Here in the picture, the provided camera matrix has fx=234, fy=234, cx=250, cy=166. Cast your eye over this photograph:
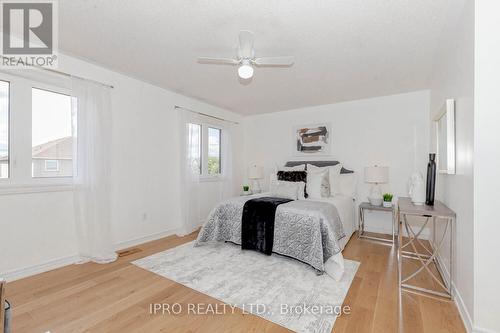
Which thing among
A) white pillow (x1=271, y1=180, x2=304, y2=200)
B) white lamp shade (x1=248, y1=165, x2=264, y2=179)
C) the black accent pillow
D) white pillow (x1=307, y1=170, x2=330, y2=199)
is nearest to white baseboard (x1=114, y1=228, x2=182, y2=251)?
white pillow (x1=271, y1=180, x2=304, y2=200)

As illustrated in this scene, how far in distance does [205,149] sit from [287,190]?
190 centimetres

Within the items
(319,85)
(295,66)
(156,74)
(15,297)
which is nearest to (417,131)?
(319,85)

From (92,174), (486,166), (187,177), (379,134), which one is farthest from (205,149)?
(486,166)

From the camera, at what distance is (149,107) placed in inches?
144

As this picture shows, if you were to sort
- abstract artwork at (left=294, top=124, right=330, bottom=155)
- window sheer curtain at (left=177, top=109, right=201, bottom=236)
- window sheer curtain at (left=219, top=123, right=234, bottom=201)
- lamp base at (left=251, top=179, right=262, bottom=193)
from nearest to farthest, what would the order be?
window sheer curtain at (left=177, top=109, right=201, bottom=236) → abstract artwork at (left=294, top=124, right=330, bottom=155) → window sheer curtain at (left=219, top=123, right=234, bottom=201) → lamp base at (left=251, top=179, right=262, bottom=193)

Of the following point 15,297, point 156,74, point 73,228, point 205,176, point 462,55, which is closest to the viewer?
point 462,55

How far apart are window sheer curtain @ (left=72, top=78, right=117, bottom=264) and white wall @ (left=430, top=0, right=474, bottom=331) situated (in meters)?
3.52

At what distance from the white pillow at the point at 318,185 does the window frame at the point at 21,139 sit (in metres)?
3.50

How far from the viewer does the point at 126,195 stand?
3359 mm

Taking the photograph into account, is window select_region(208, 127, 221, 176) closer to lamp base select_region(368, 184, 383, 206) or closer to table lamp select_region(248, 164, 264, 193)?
table lamp select_region(248, 164, 264, 193)

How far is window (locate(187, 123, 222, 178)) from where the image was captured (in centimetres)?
421

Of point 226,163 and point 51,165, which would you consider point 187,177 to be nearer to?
point 226,163

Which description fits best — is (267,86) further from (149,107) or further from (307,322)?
(307,322)

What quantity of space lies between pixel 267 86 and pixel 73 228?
10.7 feet
